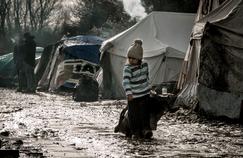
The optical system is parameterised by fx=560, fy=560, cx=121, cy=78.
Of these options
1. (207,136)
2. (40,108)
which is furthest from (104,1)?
(207,136)

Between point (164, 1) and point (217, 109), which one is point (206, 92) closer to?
point (217, 109)

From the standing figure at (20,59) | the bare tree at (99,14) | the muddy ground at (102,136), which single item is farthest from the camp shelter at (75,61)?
the bare tree at (99,14)

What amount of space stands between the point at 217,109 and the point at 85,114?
326 cm

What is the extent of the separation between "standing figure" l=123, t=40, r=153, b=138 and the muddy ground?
9.8 inches

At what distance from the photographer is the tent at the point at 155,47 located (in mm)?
18656

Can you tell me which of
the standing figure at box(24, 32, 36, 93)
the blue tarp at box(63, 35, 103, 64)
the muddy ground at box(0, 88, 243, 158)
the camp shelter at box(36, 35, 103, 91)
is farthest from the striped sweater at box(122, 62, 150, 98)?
the blue tarp at box(63, 35, 103, 64)

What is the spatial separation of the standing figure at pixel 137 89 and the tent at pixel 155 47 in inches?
367

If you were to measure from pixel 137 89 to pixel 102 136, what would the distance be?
0.94 m

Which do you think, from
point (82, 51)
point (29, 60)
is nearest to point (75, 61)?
point (82, 51)

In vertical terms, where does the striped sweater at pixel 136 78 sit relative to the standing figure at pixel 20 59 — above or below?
below

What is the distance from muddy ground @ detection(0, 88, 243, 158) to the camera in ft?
23.2

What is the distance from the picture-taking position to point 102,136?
29.5 ft

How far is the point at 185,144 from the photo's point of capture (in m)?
8.11

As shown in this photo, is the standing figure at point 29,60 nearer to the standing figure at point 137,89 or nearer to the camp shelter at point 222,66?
the camp shelter at point 222,66
